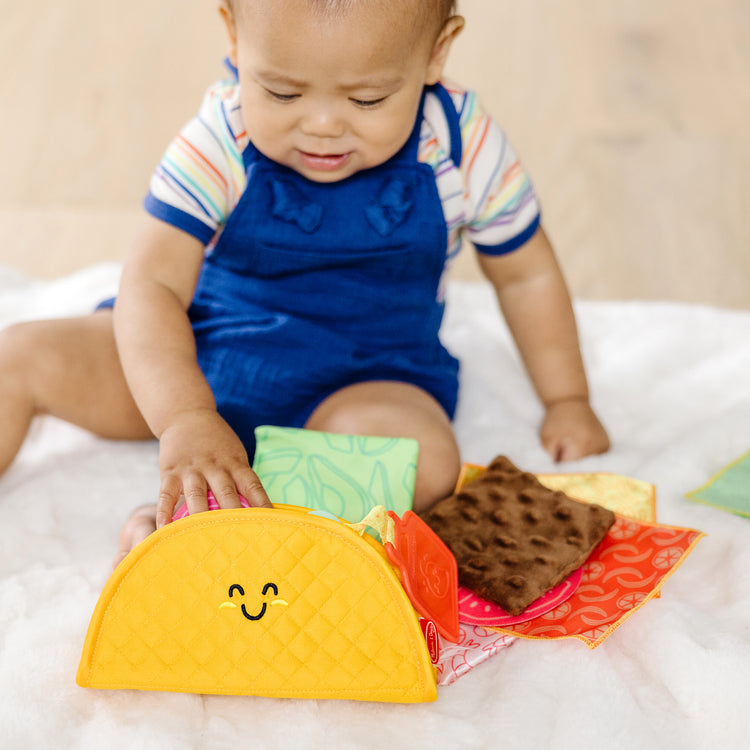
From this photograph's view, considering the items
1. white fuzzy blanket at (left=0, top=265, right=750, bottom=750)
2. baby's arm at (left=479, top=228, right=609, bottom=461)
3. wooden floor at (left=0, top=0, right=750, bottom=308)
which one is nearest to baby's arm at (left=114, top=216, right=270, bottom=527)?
white fuzzy blanket at (left=0, top=265, right=750, bottom=750)

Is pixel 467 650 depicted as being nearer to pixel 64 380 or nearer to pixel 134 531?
pixel 134 531

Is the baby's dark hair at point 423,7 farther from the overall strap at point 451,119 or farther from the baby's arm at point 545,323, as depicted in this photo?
→ the baby's arm at point 545,323

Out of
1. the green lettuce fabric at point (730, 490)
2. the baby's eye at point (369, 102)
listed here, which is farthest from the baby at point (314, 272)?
the green lettuce fabric at point (730, 490)

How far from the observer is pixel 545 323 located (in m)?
0.98

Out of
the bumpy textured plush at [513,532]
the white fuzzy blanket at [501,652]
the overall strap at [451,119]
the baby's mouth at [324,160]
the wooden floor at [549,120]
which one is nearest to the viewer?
the white fuzzy blanket at [501,652]

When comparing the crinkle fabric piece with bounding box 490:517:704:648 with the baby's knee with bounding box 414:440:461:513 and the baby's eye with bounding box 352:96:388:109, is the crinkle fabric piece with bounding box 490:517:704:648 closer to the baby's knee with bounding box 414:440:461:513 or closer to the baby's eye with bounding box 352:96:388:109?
the baby's knee with bounding box 414:440:461:513

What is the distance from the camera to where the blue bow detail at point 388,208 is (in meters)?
0.86

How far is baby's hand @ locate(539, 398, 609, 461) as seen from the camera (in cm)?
92

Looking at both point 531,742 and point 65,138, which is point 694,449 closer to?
point 531,742

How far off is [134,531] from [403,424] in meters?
0.25

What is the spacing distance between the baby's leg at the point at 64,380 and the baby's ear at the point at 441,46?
0.38m

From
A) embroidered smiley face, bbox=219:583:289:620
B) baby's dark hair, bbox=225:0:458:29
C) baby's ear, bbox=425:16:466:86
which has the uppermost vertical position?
baby's dark hair, bbox=225:0:458:29

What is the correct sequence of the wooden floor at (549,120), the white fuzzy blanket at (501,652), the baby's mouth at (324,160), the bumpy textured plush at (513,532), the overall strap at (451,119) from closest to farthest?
the white fuzzy blanket at (501,652), the bumpy textured plush at (513,532), the baby's mouth at (324,160), the overall strap at (451,119), the wooden floor at (549,120)

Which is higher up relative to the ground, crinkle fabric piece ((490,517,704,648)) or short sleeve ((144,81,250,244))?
short sleeve ((144,81,250,244))
